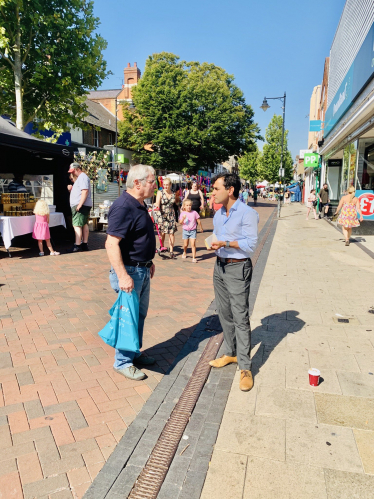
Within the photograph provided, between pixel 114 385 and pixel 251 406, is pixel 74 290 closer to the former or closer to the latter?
pixel 114 385

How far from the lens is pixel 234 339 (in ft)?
12.1

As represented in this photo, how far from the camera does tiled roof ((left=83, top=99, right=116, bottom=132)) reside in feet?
112

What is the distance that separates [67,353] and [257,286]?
3.67 m

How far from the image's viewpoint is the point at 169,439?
8.80ft

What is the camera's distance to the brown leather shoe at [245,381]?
3294mm

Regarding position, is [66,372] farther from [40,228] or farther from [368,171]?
[368,171]

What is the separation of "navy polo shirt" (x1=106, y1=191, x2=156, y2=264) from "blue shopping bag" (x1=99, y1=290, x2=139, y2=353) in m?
0.32

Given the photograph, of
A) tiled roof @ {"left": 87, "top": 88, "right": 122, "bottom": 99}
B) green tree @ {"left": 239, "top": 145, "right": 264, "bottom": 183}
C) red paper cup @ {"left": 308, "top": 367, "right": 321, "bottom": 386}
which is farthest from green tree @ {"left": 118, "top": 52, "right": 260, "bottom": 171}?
green tree @ {"left": 239, "top": 145, "right": 264, "bottom": 183}

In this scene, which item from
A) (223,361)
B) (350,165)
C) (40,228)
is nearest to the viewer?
(223,361)

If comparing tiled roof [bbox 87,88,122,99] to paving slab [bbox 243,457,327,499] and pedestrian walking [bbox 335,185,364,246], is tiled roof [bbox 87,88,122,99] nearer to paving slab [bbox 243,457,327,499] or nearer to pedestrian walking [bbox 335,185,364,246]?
pedestrian walking [bbox 335,185,364,246]

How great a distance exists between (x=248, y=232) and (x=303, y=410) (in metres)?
1.46

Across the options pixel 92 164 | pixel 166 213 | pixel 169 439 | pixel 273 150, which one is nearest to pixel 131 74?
pixel 273 150

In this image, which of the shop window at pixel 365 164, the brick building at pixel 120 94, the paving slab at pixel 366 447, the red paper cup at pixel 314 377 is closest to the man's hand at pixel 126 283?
the red paper cup at pixel 314 377

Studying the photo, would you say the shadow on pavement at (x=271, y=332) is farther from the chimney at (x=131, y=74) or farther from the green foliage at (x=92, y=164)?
Answer: the chimney at (x=131, y=74)
